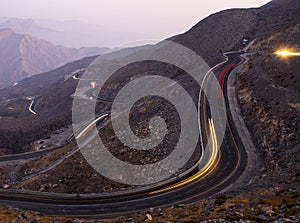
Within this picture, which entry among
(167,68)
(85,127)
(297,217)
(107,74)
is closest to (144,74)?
(167,68)

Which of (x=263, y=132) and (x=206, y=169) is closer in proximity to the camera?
(x=206, y=169)

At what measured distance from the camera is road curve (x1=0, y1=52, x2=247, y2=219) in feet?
111

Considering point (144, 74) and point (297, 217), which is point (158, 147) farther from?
point (144, 74)

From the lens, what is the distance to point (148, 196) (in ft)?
120

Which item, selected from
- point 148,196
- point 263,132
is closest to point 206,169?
point 148,196

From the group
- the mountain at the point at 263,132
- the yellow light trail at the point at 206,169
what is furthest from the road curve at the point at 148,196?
the mountain at the point at 263,132

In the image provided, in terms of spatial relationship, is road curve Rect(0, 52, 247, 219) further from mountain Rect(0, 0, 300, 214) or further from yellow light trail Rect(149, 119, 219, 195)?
mountain Rect(0, 0, 300, 214)

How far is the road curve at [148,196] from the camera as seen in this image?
111 feet

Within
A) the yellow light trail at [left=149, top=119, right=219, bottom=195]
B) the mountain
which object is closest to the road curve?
the yellow light trail at [left=149, top=119, right=219, bottom=195]

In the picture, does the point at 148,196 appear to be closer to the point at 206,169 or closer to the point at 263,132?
the point at 206,169

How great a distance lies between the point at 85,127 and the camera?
82.4m

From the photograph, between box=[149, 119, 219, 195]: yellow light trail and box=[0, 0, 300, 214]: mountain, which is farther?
box=[149, 119, 219, 195]: yellow light trail

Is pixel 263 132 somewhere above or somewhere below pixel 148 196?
above

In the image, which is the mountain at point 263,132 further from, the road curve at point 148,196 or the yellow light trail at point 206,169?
the yellow light trail at point 206,169
